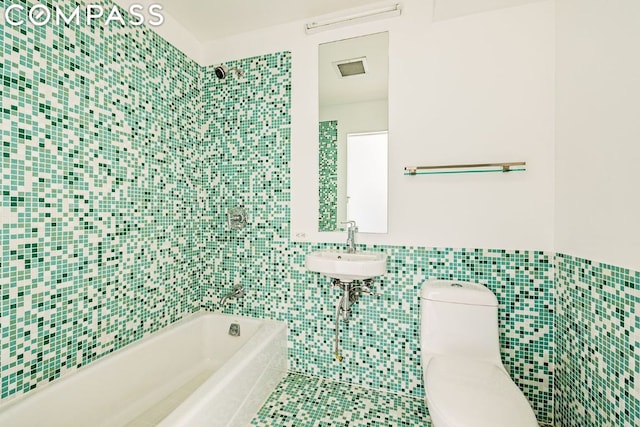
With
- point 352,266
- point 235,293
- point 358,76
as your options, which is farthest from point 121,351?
point 358,76

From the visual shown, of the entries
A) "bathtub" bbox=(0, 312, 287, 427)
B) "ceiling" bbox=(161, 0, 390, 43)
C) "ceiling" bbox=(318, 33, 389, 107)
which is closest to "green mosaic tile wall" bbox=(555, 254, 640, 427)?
"ceiling" bbox=(318, 33, 389, 107)

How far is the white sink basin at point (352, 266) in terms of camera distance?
1.58m

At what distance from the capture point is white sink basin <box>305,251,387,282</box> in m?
1.58

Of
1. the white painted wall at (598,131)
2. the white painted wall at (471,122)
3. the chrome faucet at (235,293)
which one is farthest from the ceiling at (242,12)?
the chrome faucet at (235,293)

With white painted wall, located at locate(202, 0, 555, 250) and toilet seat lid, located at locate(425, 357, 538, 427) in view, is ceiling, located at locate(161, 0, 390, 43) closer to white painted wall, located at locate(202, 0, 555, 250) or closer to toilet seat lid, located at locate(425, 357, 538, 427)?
white painted wall, located at locate(202, 0, 555, 250)

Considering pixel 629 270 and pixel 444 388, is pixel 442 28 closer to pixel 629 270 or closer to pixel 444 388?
pixel 629 270

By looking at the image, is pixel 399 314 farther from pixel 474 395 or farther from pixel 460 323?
pixel 474 395

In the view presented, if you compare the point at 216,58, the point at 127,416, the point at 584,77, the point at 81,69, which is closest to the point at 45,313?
the point at 127,416

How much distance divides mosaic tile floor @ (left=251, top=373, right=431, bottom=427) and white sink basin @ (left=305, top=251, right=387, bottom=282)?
749mm

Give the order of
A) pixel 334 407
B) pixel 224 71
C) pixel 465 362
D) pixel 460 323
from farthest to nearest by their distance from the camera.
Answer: pixel 224 71 → pixel 334 407 → pixel 460 323 → pixel 465 362

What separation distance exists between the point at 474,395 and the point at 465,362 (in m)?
0.28

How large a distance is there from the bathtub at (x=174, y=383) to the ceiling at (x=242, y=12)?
215cm

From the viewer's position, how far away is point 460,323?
153 cm

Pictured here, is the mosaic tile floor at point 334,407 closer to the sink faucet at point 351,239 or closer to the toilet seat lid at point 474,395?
the toilet seat lid at point 474,395
